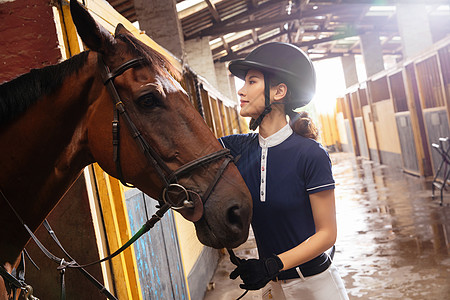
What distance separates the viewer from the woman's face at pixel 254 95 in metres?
1.67

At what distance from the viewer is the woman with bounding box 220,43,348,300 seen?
5.15 feet

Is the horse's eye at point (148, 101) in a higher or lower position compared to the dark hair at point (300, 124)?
higher

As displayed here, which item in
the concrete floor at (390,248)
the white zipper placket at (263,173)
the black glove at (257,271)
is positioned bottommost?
the concrete floor at (390,248)

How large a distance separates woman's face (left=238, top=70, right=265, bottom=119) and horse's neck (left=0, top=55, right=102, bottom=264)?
0.59 metres

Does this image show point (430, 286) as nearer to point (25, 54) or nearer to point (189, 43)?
point (25, 54)

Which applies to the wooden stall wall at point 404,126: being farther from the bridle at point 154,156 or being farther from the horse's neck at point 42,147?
the horse's neck at point 42,147

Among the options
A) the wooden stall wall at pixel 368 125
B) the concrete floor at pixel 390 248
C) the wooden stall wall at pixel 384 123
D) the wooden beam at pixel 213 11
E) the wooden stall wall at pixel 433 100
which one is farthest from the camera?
the wooden stall wall at pixel 368 125

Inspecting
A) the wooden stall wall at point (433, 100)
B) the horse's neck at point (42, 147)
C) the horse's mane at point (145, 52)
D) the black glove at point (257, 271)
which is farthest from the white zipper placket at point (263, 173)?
the wooden stall wall at point (433, 100)

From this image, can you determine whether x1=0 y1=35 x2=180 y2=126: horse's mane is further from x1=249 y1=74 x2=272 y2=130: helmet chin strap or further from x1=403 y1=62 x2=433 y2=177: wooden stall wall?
x1=403 y1=62 x2=433 y2=177: wooden stall wall

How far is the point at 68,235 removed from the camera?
6.50 ft

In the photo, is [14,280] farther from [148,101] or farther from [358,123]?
[358,123]

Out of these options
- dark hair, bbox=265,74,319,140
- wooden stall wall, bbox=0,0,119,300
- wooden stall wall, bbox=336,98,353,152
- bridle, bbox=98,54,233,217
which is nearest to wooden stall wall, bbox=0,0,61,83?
wooden stall wall, bbox=0,0,119,300

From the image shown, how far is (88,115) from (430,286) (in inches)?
135

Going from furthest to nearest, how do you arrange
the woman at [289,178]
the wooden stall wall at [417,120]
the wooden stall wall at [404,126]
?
the wooden stall wall at [404,126] → the wooden stall wall at [417,120] → the woman at [289,178]
